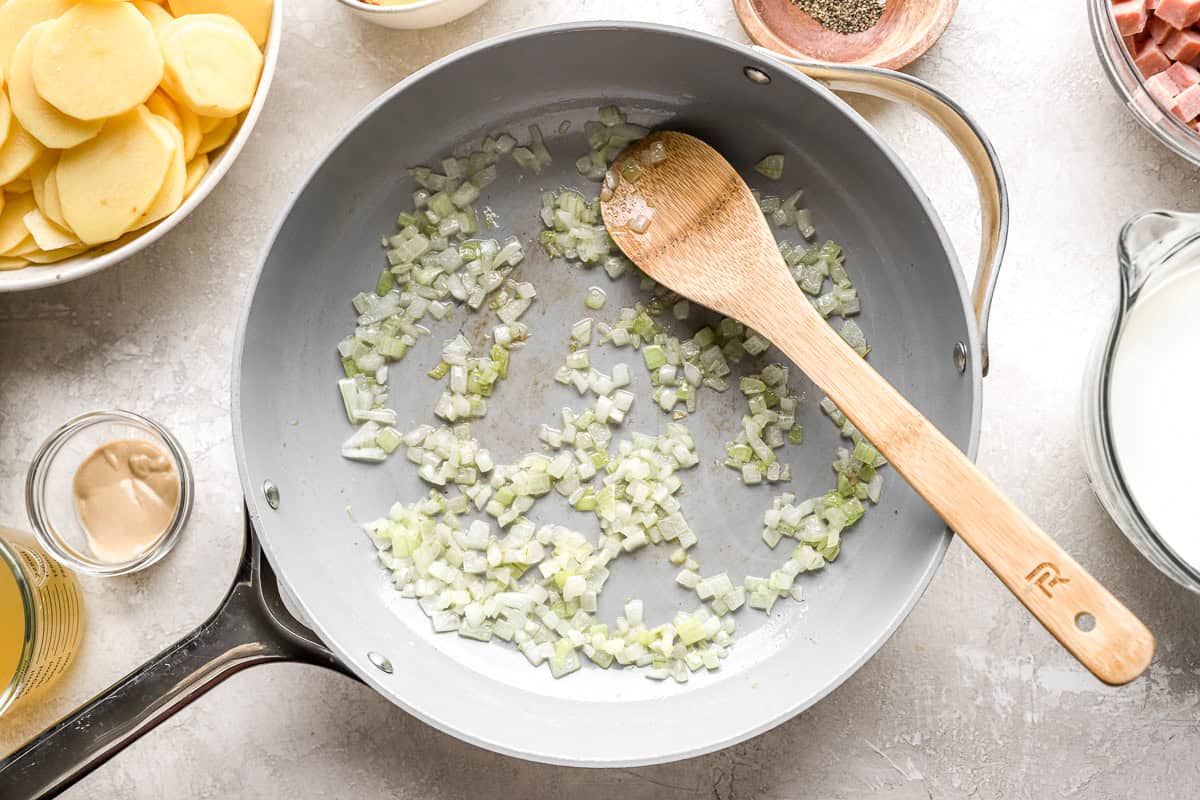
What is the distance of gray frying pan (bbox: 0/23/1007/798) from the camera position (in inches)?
44.8

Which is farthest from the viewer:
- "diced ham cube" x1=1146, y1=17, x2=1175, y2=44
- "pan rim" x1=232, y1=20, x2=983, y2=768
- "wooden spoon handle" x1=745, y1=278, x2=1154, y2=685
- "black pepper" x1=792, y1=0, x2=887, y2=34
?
"black pepper" x1=792, y1=0, x2=887, y2=34

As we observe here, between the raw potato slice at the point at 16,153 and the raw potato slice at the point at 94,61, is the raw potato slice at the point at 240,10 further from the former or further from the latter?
the raw potato slice at the point at 16,153

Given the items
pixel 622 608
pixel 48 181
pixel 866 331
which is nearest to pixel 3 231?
Answer: pixel 48 181

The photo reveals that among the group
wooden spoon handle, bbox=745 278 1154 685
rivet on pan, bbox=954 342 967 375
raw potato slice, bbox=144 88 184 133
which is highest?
raw potato slice, bbox=144 88 184 133

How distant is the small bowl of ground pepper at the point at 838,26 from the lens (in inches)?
49.3

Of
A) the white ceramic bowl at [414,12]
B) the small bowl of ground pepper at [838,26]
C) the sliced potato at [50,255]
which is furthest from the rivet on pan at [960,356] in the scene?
the sliced potato at [50,255]

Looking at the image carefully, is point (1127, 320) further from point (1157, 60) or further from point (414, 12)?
point (414, 12)

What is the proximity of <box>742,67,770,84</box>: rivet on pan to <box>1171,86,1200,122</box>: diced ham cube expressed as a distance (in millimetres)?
506

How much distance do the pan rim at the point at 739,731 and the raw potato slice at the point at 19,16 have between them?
343 millimetres

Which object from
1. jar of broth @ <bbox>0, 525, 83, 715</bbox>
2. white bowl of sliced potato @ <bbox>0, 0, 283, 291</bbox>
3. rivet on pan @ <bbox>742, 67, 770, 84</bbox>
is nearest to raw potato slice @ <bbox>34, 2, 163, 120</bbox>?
white bowl of sliced potato @ <bbox>0, 0, 283, 291</bbox>

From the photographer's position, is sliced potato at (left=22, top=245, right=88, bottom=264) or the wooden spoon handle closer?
the wooden spoon handle

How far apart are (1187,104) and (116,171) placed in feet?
4.28

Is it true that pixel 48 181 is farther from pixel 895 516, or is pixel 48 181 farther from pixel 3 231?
pixel 895 516

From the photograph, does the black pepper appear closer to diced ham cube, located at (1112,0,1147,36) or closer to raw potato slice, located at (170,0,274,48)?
diced ham cube, located at (1112,0,1147,36)
